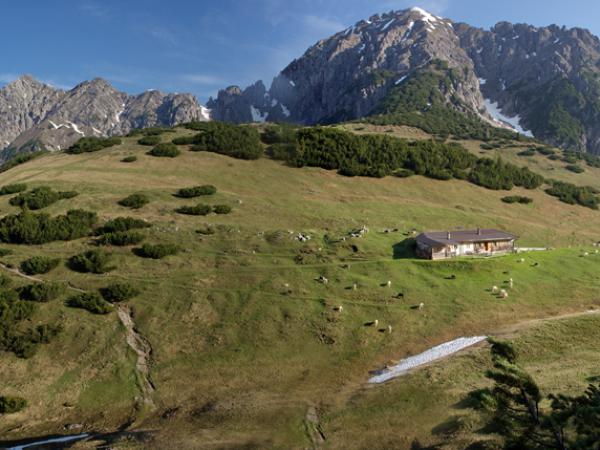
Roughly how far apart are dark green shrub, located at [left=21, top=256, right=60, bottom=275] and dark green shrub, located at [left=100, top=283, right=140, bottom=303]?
719 centimetres

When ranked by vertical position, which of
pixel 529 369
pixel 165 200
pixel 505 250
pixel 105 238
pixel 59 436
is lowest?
pixel 59 436

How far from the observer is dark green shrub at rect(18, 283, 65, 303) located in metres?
38.8

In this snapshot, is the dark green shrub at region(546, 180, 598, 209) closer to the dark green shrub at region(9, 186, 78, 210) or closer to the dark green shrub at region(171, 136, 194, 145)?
the dark green shrub at region(171, 136, 194, 145)

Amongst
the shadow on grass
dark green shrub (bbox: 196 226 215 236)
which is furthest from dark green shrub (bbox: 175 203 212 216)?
the shadow on grass

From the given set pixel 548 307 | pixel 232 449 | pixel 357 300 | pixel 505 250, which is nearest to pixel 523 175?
pixel 505 250

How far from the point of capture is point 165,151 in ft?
273

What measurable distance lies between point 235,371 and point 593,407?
25001 millimetres

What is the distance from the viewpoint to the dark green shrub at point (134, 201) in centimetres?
5884

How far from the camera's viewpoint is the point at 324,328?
1486 inches

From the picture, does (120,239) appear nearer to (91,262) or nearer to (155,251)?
(155,251)

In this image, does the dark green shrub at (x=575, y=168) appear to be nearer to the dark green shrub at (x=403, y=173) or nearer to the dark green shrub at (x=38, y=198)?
the dark green shrub at (x=403, y=173)

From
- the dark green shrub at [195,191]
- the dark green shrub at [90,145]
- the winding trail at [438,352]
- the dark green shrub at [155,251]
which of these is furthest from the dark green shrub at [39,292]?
the dark green shrub at [90,145]

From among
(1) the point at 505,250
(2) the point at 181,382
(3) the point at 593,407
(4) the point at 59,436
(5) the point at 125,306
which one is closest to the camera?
(3) the point at 593,407

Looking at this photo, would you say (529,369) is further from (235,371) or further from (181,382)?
(181,382)
